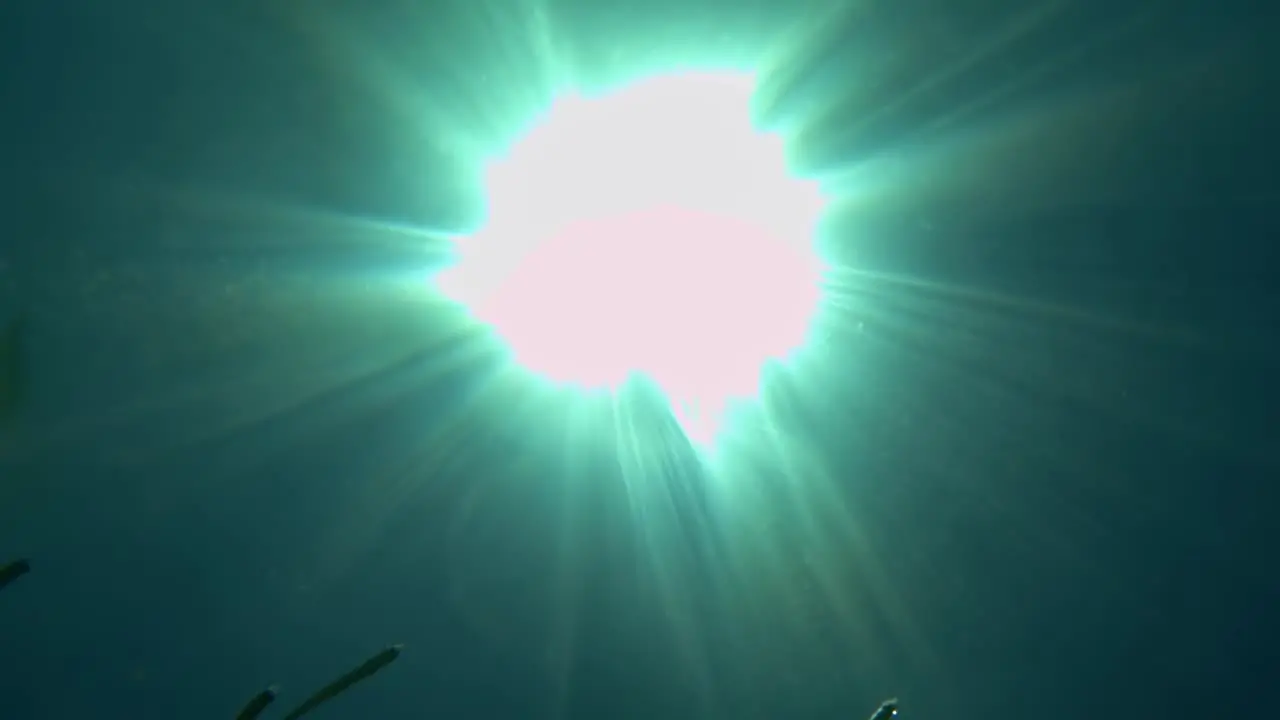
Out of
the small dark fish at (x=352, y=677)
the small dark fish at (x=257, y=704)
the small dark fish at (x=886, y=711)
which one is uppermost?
the small dark fish at (x=257, y=704)

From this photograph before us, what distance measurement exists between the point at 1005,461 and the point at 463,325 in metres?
5.40

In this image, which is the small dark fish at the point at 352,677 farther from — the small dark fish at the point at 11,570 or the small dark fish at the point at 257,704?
the small dark fish at the point at 11,570

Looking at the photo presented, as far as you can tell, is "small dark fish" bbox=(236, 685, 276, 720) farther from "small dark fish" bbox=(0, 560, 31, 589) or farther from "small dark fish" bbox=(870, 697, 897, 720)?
"small dark fish" bbox=(870, 697, 897, 720)

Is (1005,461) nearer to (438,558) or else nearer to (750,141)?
(750,141)

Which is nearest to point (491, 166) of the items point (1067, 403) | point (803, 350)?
point (803, 350)

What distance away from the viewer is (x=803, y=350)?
24.2 ft

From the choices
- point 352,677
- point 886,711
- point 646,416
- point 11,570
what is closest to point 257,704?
point 352,677

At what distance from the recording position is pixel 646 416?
7.73 m

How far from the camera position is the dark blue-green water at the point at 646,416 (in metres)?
5.68

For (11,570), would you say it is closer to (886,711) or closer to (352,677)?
(352,677)

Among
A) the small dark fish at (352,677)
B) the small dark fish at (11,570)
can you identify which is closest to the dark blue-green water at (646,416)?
the small dark fish at (11,570)

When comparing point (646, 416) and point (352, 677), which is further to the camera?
point (646, 416)

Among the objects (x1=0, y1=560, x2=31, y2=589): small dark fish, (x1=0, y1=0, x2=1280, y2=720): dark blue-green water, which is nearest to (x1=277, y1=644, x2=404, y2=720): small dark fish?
(x1=0, y1=560, x2=31, y2=589): small dark fish

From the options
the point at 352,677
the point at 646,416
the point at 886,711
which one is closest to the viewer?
the point at 352,677
